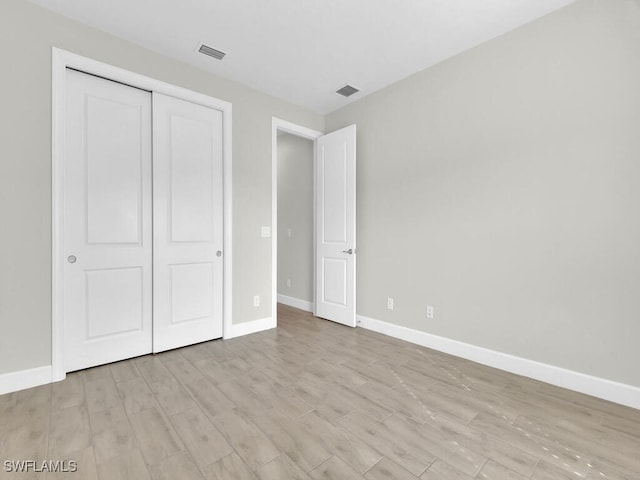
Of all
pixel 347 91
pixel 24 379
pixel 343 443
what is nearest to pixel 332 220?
pixel 347 91

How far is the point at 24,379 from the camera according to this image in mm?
2148

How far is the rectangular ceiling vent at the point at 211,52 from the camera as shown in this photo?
270 centimetres

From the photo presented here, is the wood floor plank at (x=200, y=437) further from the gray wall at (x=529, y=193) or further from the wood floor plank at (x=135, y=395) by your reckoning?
the gray wall at (x=529, y=193)

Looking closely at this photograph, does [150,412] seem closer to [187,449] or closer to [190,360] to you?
[187,449]

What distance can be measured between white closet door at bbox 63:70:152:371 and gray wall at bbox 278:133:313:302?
226 centimetres

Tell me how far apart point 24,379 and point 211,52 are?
3014 mm

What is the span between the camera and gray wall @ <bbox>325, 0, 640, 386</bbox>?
203 cm

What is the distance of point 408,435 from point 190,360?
194cm

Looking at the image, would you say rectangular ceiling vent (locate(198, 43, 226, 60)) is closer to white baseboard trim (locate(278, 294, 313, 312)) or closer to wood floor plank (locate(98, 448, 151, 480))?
wood floor plank (locate(98, 448, 151, 480))

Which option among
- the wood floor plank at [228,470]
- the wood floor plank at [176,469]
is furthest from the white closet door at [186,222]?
the wood floor plank at [228,470]

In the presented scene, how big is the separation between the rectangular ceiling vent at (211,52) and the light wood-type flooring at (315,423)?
2808 mm

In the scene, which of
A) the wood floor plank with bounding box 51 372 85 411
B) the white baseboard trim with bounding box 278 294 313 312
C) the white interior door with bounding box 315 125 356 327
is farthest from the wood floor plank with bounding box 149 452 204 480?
the white baseboard trim with bounding box 278 294 313 312

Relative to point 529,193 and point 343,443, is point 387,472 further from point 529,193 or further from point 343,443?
point 529,193

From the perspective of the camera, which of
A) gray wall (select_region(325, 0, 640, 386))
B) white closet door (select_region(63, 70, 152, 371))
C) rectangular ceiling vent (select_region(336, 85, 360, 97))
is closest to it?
gray wall (select_region(325, 0, 640, 386))
